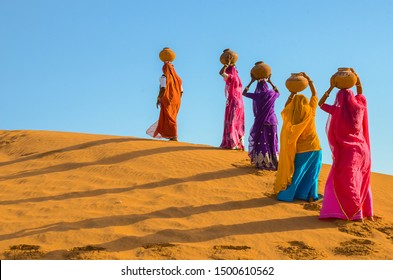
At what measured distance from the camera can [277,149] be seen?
13078 millimetres

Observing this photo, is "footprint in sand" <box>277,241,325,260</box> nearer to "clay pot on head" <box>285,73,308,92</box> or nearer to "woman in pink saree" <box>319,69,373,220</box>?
"woman in pink saree" <box>319,69,373,220</box>

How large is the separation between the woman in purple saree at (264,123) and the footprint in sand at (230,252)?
3972mm

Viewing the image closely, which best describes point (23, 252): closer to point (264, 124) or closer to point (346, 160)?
point (346, 160)

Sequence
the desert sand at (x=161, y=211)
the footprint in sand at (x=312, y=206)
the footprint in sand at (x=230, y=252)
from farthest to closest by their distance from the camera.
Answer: the footprint in sand at (x=312, y=206) < the desert sand at (x=161, y=211) < the footprint in sand at (x=230, y=252)

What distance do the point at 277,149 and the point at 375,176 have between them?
3.88 m

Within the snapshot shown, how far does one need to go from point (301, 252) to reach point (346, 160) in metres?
2.04

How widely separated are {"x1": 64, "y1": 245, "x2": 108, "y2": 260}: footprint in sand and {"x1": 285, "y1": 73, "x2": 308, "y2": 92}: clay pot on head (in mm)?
4763

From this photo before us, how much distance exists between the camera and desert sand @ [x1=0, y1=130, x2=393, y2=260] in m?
9.19

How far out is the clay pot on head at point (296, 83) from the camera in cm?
1139

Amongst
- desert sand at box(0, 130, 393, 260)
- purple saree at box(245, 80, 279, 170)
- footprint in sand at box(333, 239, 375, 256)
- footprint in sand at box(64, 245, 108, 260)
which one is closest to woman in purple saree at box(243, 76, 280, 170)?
purple saree at box(245, 80, 279, 170)

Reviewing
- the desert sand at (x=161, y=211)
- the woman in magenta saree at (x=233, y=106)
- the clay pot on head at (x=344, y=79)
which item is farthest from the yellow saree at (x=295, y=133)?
the woman in magenta saree at (x=233, y=106)

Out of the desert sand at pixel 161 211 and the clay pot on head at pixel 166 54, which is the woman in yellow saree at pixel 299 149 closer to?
the desert sand at pixel 161 211

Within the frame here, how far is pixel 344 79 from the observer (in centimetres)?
1056
